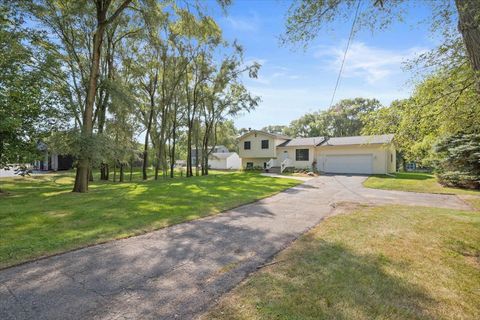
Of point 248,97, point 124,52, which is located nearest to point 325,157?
point 248,97

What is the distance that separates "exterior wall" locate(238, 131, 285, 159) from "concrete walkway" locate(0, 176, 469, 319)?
21234 millimetres

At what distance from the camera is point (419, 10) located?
4.80 meters

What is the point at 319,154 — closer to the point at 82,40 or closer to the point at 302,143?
the point at 302,143

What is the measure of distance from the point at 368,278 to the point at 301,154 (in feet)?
73.2

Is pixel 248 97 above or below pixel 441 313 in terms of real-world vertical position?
above

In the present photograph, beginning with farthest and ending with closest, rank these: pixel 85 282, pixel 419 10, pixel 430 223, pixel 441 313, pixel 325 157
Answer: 1. pixel 325 157
2. pixel 430 223
3. pixel 419 10
4. pixel 85 282
5. pixel 441 313

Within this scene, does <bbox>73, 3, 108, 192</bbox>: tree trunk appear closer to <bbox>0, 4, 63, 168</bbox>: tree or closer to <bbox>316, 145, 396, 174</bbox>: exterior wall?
<bbox>0, 4, 63, 168</bbox>: tree

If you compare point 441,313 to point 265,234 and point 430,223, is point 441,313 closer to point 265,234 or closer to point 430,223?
point 265,234

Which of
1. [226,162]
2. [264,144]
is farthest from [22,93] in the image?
[226,162]

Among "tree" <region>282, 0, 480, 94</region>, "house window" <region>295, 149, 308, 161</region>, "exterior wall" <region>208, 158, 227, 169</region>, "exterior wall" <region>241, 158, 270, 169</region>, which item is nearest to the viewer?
"tree" <region>282, 0, 480, 94</region>

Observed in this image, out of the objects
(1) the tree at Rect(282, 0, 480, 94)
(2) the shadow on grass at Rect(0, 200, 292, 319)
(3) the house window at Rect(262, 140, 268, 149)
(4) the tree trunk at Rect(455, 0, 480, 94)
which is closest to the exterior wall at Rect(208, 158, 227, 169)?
(3) the house window at Rect(262, 140, 268, 149)

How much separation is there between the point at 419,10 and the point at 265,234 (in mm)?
5609

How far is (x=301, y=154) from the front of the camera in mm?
24844

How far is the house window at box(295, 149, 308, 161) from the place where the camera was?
24.5 meters
